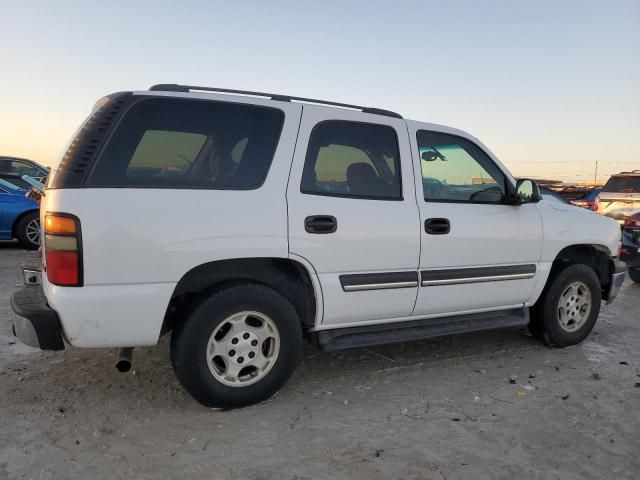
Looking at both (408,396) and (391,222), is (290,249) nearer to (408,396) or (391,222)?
(391,222)

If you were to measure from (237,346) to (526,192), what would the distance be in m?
2.54

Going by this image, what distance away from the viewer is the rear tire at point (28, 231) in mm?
9328

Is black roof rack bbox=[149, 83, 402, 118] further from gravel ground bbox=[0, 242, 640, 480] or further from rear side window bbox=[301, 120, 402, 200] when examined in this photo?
gravel ground bbox=[0, 242, 640, 480]

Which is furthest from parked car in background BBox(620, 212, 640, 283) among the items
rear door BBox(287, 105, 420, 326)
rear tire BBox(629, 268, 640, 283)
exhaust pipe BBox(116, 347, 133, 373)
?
exhaust pipe BBox(116, 347, 133, 373)

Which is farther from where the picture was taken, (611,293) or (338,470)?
(611,293)

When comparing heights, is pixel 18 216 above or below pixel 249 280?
below

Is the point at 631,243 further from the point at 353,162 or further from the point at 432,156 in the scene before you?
the point at 353,162

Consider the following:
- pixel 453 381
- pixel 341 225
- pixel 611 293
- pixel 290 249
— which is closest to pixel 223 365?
pixel 290 249

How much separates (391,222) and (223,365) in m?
1.43

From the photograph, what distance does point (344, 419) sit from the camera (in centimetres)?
324

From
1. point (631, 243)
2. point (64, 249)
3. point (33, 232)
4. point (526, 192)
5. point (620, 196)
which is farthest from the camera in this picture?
point (620, 196)

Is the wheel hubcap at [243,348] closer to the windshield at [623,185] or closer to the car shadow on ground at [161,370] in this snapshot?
the car shadow on ground at [161,370]

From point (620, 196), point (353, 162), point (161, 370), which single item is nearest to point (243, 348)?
point (161, 370)

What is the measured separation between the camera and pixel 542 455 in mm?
2848
